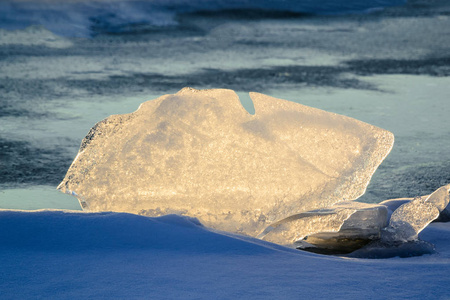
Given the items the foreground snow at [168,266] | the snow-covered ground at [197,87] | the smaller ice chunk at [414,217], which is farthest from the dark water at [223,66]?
the foreground snow at [168,266]

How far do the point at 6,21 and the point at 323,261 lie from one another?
7442 mm

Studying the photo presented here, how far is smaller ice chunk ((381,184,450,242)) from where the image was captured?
7.57 feet

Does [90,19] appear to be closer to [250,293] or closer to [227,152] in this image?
[227,152]

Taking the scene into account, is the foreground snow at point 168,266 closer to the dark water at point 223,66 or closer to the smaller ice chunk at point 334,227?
the smaller ice chunk at point 334,227

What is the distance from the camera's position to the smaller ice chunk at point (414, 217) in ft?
7.57

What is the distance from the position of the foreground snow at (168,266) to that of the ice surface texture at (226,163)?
225mm

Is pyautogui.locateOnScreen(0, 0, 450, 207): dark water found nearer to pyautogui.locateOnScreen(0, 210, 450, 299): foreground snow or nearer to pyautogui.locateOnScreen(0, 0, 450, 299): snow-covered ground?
pyautogui.locateOnScreen(0, 0, 450, 299): snow-covered ground

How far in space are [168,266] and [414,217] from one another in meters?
0.95

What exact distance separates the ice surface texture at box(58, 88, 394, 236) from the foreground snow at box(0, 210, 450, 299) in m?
0.22

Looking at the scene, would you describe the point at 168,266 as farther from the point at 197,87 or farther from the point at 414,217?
the point at 197,87

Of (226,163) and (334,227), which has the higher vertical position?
(226,163)

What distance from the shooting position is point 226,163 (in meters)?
2.40

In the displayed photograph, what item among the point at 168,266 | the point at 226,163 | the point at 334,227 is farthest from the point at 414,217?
the point at 168,266

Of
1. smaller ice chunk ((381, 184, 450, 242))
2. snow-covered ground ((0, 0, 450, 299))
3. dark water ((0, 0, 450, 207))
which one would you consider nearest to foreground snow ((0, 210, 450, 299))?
snow-covered ground ((0, 0, 450, 299))
